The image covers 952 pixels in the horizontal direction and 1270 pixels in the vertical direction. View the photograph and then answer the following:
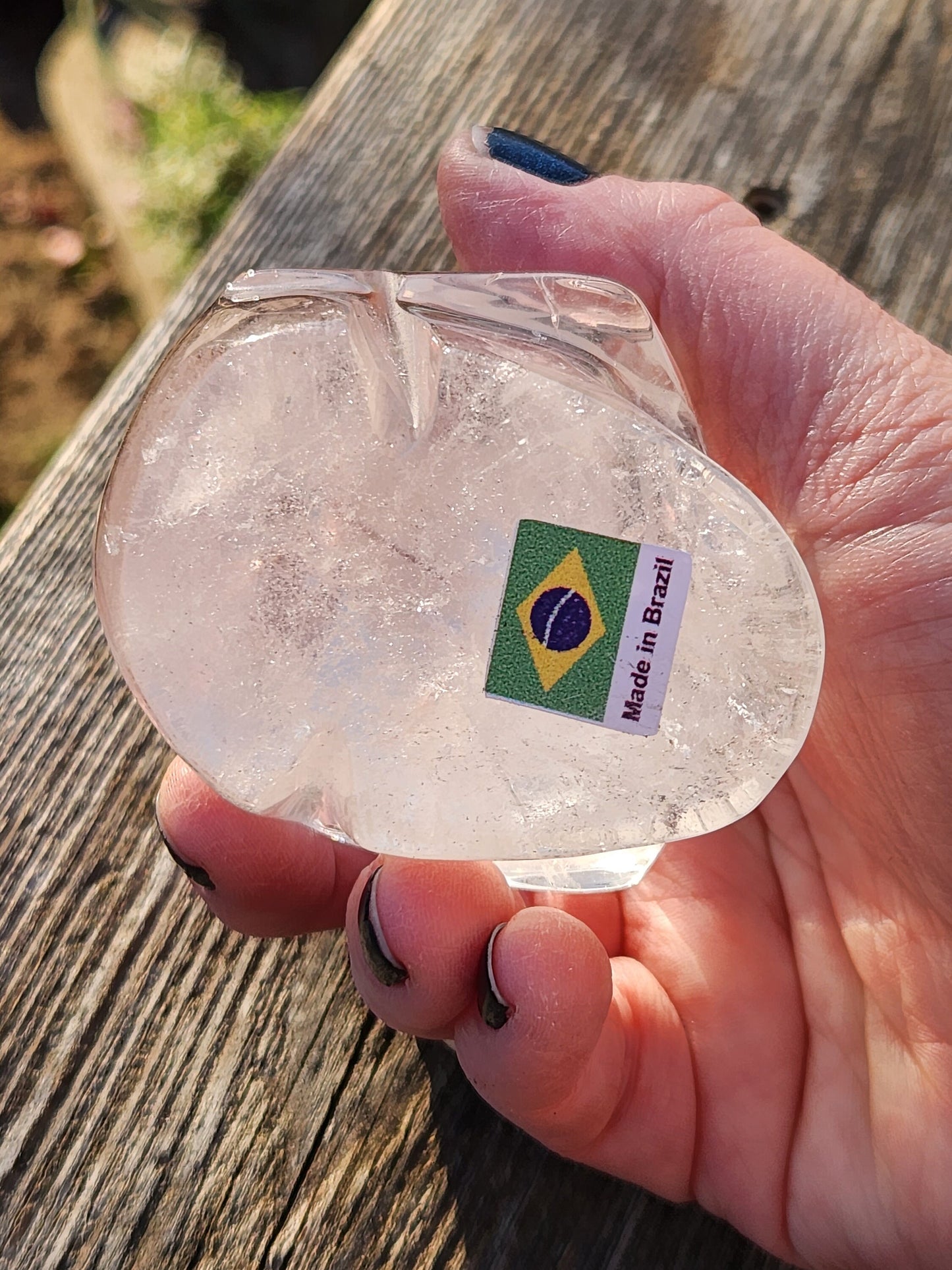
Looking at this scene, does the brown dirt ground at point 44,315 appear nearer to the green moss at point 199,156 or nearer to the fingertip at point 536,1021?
the green moss at point 199,156

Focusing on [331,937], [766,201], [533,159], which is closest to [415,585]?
[331,937]

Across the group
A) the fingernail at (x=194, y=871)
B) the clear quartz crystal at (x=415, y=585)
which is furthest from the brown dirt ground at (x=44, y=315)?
the clear quartz crystal at (x=415, y=585)

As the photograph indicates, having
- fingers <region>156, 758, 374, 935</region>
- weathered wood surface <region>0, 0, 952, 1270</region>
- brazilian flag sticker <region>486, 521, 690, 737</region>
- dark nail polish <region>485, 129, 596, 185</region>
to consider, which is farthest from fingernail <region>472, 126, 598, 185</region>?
fingers <region>156, 758, 374, 935</region>

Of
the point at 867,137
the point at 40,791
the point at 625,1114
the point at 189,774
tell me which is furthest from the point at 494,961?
the point at 867,137

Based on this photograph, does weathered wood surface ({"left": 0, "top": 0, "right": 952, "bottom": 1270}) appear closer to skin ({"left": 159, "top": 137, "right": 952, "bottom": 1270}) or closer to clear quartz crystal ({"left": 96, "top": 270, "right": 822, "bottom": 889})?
skin ({"left": 159, "top": 137, "right": 952, "bottom": 1270})

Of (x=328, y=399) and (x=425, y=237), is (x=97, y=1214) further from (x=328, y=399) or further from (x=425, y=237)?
(x=425, y=237)
